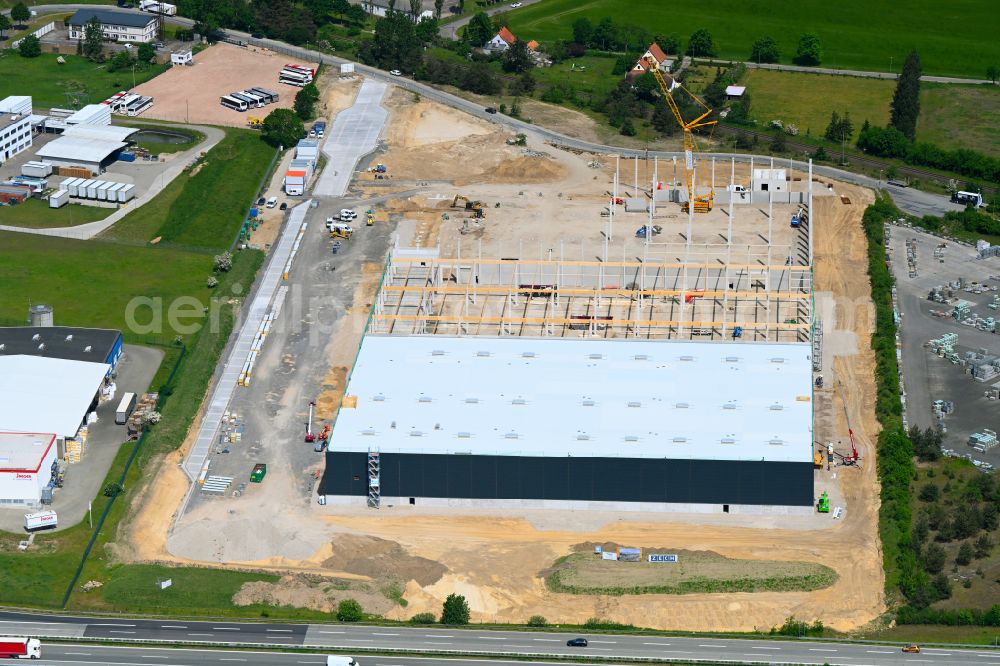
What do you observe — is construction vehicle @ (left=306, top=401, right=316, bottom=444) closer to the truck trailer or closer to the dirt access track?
the dirt access track

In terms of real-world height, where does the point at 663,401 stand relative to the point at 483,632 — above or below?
above

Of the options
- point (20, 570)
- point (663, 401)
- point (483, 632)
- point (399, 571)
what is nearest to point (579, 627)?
point (483, 632)

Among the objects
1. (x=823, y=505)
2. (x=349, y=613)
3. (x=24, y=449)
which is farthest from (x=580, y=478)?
(x=24, y=449)

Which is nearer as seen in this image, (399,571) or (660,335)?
(399,571)

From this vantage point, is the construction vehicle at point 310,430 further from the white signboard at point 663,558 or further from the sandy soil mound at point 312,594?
the white signboard at point 663,558

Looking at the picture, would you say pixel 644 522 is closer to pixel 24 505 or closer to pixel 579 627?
pixel 579 627
